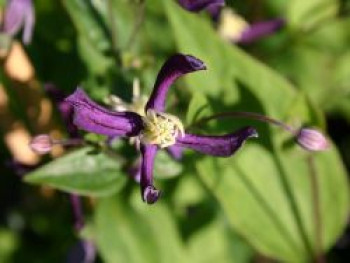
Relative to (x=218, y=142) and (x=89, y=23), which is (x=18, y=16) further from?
(x=218, y=142)

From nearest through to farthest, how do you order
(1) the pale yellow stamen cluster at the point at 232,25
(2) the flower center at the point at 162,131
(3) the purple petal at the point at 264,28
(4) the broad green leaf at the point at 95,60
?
1. (2) the flower center at the point at 162,131
2. (4) the broad green leaf at the point at 95,60
3. (3) the purple petal at the point at 264,28
4. (1) the pale yellow stamen cluster at the point at 232,25

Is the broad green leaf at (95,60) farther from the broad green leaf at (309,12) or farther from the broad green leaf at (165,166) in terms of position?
the broad green leaf at (309,12)

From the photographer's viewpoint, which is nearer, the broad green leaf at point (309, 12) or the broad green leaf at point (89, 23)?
the broad green leaf at point (89, 23)

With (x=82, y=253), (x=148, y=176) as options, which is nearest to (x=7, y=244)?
(x=82, y=253)

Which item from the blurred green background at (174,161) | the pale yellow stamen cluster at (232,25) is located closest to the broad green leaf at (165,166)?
the blurred green background at (174,161)

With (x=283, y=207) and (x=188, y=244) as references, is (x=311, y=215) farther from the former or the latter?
(x=188, y=244)

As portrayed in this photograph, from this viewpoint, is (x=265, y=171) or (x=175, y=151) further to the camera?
(x=265, y=171)

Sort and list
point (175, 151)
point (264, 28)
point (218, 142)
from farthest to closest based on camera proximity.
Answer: point (264, 28) < point (175, 151) < point (218, 142)
